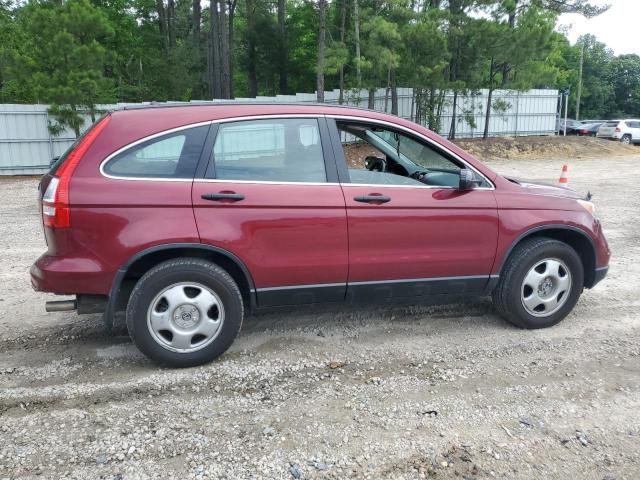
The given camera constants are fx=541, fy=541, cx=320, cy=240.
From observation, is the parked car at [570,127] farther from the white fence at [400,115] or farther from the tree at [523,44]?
the tree at [523,44]

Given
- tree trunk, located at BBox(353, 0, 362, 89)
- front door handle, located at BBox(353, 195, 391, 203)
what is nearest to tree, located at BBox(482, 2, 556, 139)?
tree trunk, located at BBox(353, 0, 362, 89)

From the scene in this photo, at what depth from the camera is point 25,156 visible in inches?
691

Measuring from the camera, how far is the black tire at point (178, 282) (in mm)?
3619

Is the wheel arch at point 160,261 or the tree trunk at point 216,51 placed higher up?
the tree trunk at point 216,51

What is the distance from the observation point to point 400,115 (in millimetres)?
25359

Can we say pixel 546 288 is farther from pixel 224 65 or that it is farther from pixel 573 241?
pixel 224 65

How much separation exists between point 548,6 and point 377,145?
987 inches

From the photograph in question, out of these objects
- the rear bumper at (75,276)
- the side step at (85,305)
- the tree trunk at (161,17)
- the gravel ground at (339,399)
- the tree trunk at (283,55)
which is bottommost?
the gravel ground at (339,399)

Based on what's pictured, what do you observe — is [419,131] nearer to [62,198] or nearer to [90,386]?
[62,198]

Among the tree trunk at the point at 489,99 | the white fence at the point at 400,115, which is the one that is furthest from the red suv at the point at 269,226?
the tree trunk at the point at 489,99

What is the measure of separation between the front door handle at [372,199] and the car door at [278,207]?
144mm

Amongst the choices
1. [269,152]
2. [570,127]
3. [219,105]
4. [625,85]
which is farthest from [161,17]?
[625,85]

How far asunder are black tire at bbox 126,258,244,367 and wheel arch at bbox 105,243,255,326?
0.08 meters

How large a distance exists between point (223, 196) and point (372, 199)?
1084 mm
